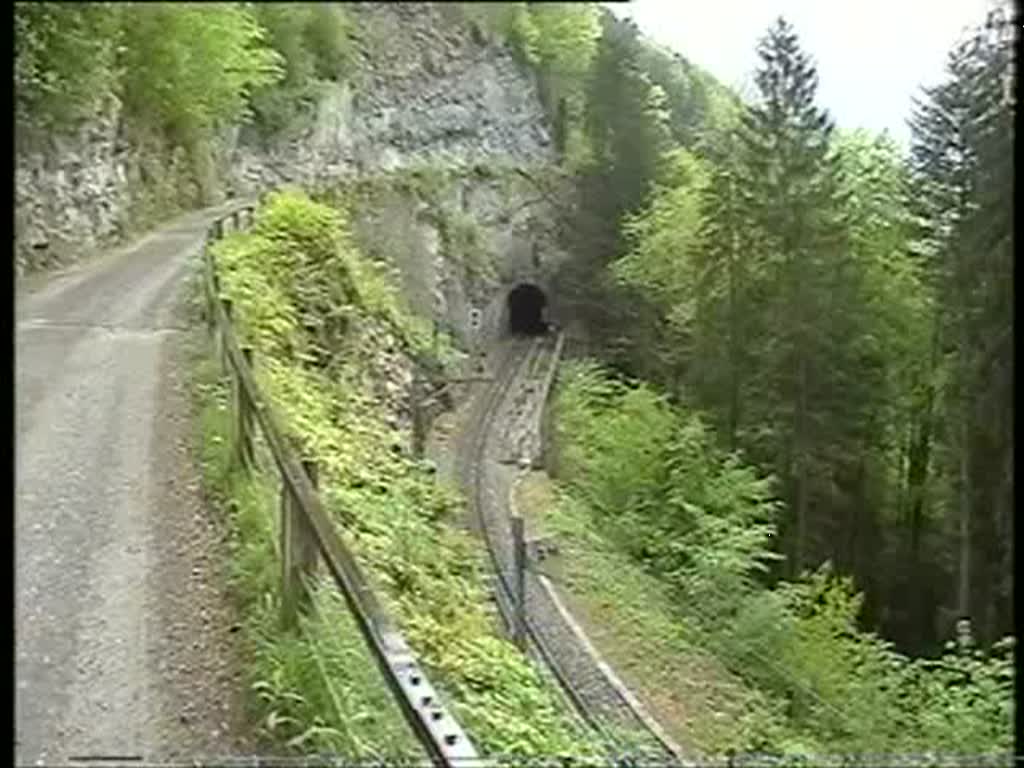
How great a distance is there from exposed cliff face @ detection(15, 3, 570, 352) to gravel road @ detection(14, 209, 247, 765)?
0.18 m

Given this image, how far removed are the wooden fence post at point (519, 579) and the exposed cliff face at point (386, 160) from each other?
349cm

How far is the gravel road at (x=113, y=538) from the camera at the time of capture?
3.62m

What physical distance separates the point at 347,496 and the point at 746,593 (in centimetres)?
923

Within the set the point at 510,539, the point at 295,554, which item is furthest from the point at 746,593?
the point at 295,554

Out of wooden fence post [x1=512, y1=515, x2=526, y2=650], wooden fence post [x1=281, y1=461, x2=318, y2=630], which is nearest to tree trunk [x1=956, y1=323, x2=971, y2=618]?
wooden fence post [x1=512, y1=515, x2=526, y2=650]

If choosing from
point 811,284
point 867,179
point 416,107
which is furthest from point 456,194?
point 867,179

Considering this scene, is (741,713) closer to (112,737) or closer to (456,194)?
(456,194)

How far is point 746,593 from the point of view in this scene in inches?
589

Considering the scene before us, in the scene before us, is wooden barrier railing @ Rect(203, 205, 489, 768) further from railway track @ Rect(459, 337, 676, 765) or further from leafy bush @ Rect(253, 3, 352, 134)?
railway track @ Rect(459, 337, 676, 765)

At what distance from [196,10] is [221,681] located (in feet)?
6.67

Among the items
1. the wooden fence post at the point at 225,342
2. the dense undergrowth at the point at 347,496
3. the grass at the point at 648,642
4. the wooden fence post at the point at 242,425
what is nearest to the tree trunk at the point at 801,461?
the grass at the point at 648,642

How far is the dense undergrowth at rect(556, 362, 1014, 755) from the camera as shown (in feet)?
32.6

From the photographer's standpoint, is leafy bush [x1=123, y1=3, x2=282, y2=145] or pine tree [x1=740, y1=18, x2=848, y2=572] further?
pine tree [x1=740, y1=18, x2=848, y2=572]

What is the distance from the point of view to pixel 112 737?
12.4 ft
